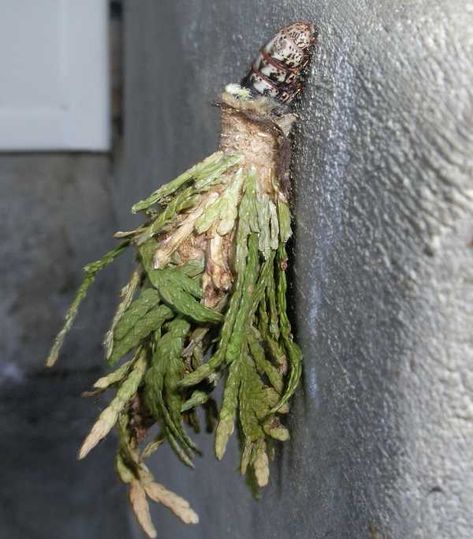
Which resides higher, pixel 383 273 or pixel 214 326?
pixel 383 273

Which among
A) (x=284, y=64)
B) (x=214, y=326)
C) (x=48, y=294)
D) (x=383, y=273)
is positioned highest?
(x=284, y=64)

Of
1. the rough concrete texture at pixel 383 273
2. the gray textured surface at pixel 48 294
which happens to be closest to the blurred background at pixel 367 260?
the rough concrete texture at pixel 383 273

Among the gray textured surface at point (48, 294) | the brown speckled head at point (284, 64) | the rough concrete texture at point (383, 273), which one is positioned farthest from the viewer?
the gray textured surface at point (48, 294)

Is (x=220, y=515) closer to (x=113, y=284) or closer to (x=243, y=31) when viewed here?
(x=243, y=31)

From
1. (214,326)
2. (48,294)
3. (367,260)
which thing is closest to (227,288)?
(214,326)

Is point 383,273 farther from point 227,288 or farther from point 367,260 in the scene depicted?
point 227,288

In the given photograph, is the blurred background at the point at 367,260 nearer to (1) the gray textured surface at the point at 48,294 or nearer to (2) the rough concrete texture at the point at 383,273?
(2) the rough concrete texture at the point at 383,273

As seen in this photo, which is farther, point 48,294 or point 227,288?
point 48,294
